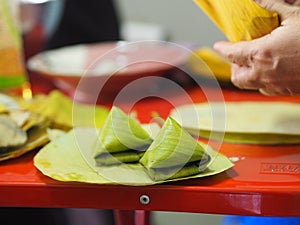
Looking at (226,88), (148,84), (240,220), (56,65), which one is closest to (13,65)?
(56,65)

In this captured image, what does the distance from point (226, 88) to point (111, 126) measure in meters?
0.32

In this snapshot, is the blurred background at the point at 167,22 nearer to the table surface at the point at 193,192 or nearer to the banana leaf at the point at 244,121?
the banana leaf at the point at 244,121

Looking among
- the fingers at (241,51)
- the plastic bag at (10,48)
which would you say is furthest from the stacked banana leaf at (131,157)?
the plastic bag at (10,48)

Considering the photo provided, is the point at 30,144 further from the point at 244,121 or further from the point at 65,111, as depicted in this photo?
the point at 244,121

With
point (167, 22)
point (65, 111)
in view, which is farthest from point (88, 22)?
point (65, 111)

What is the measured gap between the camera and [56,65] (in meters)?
0.98

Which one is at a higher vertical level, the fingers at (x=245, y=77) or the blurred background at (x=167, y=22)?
the fingers at (x=245, y=77)

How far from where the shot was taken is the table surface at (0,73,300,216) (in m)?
0.53

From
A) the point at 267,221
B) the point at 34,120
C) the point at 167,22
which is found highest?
the point at 34,120

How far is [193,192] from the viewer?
539 millimetres

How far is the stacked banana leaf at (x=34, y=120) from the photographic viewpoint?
2.15ft

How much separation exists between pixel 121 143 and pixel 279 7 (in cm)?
22

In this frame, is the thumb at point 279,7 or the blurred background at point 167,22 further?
the blurred background at point 167,22

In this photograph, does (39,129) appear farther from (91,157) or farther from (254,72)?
(254,72)
